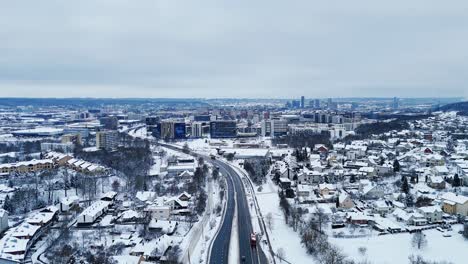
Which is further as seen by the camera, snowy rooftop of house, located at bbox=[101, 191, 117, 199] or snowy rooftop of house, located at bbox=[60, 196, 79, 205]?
Result: snowy rooftop of house, located at bbox=[101, 191, 117, 199]

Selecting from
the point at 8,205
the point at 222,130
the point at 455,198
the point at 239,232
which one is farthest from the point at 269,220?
the point at 222,130

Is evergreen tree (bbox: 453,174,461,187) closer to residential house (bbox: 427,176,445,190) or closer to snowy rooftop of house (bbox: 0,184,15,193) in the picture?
residential house (bbox: 427,176,445,190)

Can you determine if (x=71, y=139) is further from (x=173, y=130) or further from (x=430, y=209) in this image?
(x=430, y=209)

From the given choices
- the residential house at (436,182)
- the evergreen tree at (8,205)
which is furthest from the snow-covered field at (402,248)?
the evergreen tree at (8,205)

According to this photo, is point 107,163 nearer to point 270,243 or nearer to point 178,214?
point 178,214

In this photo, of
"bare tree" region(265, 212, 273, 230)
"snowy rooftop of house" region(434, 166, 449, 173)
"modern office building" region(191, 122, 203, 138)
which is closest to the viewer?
"bare tree" region(265, 212, 273, 230)

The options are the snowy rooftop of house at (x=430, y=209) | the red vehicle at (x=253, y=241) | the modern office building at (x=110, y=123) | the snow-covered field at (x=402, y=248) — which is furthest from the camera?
the modern office building at (x=110, y=123)

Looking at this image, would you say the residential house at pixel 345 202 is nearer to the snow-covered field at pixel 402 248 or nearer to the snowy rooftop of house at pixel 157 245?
the snow-covered field at pixel 402 248

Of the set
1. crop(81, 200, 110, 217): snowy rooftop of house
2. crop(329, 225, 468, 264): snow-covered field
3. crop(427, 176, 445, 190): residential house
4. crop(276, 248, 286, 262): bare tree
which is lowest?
crop(276, 248, 286, 262): bare tree

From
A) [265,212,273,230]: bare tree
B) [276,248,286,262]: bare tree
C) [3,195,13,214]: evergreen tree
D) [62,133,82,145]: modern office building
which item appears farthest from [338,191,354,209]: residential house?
[62,133,82,145]: modern office building
